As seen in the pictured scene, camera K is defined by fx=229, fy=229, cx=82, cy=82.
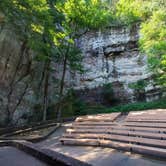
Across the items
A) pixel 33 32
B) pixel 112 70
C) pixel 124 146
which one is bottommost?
pixel 124 146

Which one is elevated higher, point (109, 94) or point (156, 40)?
point (156, 40)

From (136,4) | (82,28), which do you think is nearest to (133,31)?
(136,4)

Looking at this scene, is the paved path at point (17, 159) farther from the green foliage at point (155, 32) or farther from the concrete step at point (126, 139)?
the green foliage at point (155, 32)

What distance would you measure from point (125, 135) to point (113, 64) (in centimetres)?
1816

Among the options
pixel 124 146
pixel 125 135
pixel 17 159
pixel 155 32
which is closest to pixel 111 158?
pixel 124 146

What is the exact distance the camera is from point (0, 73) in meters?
15.5

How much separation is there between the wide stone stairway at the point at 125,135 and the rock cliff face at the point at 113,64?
14473mm

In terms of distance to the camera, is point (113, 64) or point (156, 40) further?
point (113, 64)

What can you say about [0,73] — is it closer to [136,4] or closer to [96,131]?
[96,131]

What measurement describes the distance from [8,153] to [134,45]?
2104 centimetres

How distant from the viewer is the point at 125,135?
23.2 ft

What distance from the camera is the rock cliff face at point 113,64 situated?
23.7 m

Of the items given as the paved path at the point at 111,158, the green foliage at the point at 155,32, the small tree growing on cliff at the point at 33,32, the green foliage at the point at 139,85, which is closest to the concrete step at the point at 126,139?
the paved path at the point at 111,158

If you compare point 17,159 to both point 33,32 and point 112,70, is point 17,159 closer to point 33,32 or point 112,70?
point 33,32
